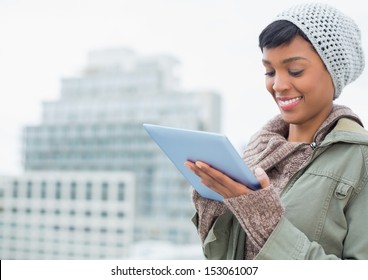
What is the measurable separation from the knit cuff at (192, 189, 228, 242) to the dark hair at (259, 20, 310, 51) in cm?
23

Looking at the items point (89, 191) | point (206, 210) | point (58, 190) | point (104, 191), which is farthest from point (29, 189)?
point (206, 210)

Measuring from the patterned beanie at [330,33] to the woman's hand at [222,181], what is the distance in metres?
0.18

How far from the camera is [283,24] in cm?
75

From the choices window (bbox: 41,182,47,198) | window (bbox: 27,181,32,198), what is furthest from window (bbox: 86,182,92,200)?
window (bbox: 27,181,32,198)

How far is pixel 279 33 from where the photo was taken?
744 mm

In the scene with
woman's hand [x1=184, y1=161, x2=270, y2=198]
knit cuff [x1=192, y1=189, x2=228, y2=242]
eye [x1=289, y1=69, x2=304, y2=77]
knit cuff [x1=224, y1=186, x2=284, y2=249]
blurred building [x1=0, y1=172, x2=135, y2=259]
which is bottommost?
blurred building [x1=0, y1=172, x2=135, y2=259]

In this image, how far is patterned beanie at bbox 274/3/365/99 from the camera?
2.40ft

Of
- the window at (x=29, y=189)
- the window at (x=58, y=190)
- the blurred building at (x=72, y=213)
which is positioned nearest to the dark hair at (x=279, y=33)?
the blurred building at (x=72, y=213)

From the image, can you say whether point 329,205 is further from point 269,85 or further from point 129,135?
point 129,135

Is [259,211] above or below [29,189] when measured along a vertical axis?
above

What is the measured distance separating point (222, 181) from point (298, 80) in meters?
0.17

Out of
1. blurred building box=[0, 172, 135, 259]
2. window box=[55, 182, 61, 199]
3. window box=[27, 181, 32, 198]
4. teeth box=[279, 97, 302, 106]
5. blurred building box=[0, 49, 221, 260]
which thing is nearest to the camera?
teeth box=[279, 97, 302, 106]

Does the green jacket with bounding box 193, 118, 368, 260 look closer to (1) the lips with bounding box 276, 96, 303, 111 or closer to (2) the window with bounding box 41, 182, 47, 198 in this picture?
(1) the lips with bounding box 276, 96, 303, 111

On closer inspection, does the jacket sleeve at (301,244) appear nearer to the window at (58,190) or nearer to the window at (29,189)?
the window at (58,190)
